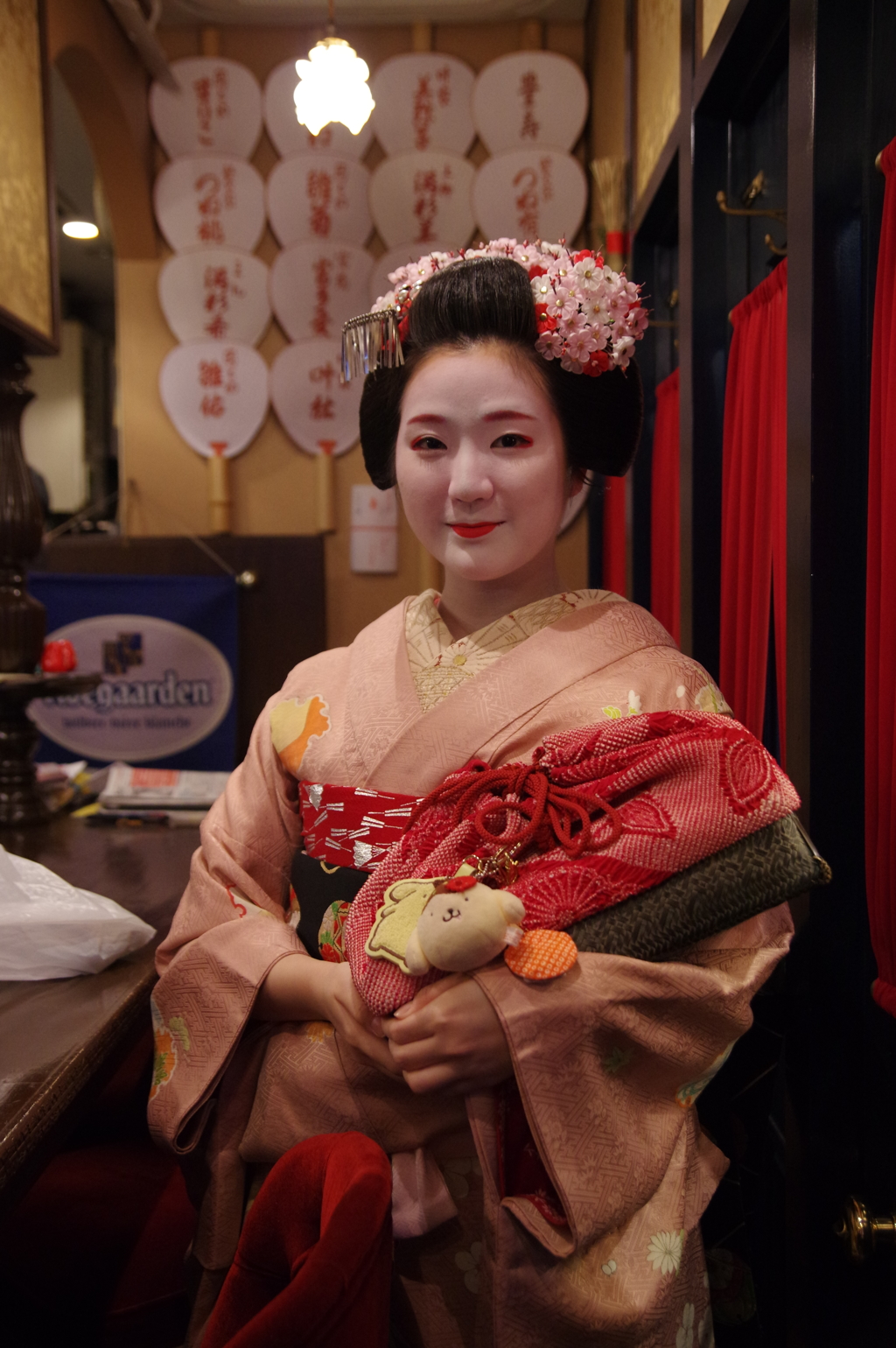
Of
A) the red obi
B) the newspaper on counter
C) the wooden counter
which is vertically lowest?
the wooden counter

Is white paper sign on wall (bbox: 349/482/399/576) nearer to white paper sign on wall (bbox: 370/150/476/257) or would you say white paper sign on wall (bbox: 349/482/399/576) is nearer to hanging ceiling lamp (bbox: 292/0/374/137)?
white paper sign on wall (bbox: 370/150/476/257)

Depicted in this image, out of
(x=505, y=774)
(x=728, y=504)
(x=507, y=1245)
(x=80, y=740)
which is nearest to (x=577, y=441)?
(x=505, y=774)

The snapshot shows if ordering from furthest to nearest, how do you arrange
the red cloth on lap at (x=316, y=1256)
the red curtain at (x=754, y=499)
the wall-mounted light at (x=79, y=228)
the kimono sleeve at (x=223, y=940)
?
the wall-mounted light at (x=79, y=228), the red curtain at (x=754, y=499), the kimono sleeve at (x=223, y=940), the red cloth on lap at (x=316, y=1256)

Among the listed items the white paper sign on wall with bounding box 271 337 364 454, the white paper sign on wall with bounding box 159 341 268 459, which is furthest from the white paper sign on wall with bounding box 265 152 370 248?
the white paper sign on wall with bounding box 159 341 268 459

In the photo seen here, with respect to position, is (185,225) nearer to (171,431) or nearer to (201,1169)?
(171,431)

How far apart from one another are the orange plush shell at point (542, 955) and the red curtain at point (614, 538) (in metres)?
2.21

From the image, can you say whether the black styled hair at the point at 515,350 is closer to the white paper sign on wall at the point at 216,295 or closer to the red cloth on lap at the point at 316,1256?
the red cloth on lap at the point at 316,1256

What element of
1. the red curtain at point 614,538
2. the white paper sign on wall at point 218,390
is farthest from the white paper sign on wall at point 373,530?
the red curtain at point 614,538

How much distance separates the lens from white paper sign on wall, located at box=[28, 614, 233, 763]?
373cm

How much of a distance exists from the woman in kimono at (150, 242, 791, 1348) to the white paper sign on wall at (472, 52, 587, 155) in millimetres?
2879

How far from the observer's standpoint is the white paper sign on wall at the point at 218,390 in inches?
154

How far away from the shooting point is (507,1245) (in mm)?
911

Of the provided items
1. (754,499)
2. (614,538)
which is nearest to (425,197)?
(614,538)

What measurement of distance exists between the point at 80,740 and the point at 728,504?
2930 mm
